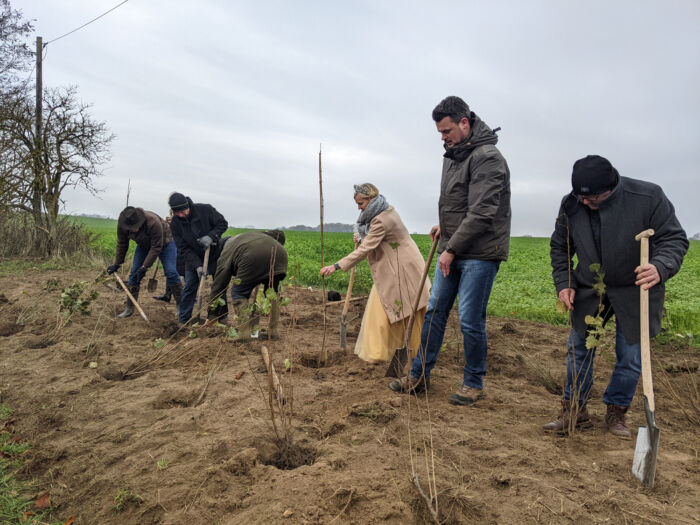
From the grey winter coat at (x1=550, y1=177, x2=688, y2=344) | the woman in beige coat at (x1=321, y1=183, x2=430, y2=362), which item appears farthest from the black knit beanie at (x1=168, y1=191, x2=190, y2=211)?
the grey winter coat at (x1=550, y1=177, x2=688, y2=344)

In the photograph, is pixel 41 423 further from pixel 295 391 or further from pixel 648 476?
pixel 648 476

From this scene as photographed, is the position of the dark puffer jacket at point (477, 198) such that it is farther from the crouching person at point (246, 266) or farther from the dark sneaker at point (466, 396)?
the crouching person at point (246, 266)

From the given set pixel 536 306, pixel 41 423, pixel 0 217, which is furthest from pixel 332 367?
pixel 0 217

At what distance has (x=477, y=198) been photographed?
11.4ft

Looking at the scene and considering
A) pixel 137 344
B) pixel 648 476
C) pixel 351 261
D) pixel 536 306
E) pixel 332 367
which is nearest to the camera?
pixel 648 476

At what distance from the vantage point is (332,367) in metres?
5.04

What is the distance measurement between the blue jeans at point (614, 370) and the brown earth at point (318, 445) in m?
0.13

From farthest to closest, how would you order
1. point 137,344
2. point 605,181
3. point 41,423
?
point 137,344
point 41,423
point 605,181

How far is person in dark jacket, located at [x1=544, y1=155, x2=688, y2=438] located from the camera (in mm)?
2924

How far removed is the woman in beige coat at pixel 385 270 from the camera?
4.74 metres

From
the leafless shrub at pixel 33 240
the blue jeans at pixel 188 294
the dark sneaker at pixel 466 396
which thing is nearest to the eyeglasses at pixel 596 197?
the dark sneaker at pixel 466 396

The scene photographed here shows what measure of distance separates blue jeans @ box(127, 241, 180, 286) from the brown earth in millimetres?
2227

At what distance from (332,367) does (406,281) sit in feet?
3.78

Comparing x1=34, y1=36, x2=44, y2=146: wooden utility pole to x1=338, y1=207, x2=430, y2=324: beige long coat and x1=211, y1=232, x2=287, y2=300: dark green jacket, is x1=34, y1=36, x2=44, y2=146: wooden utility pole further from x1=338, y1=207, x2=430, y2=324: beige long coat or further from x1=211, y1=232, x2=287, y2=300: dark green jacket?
x1=338, y1=207, x2=430, y2=324: beige long coat
